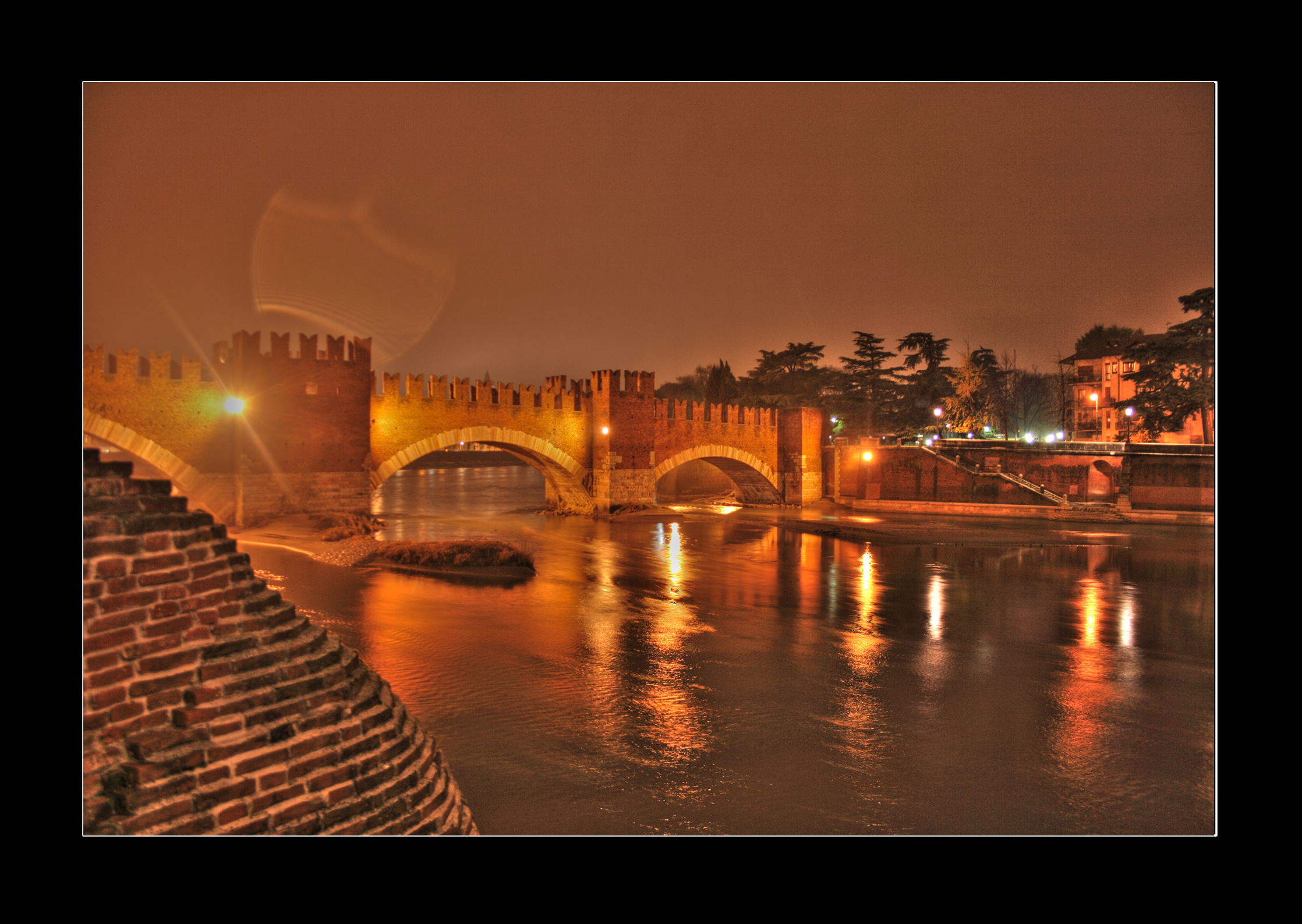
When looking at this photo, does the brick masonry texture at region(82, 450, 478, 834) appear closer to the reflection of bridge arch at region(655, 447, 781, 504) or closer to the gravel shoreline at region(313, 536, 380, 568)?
the gravel shoreline at region(313, 536, 380, 568)

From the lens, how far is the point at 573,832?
16.3 ft

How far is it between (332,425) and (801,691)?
18.4 meters

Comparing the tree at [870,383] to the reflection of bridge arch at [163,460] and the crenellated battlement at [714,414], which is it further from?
the reflection of bridge arch at [163,460]

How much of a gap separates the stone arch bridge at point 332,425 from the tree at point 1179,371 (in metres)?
19.7

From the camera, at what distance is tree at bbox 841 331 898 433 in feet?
163

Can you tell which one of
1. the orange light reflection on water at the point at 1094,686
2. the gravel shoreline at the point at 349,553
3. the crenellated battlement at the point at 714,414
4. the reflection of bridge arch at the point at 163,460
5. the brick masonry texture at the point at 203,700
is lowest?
the orange light reflection on water at the point at 1094,686

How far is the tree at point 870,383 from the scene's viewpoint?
49.7 m

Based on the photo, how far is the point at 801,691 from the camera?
7926mm

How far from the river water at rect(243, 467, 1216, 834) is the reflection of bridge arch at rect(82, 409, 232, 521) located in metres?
4.80

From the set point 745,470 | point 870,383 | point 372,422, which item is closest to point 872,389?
point 870,383

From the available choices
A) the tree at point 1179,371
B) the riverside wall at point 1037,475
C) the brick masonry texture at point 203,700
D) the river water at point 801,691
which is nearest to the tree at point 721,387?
the riverside wall at point 1037,475

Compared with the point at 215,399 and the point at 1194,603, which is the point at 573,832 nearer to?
the point at 1194,603

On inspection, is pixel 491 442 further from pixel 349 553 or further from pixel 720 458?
pixel 720 458

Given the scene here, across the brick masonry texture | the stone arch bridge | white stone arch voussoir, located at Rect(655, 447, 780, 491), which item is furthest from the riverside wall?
the brick masonry texture
